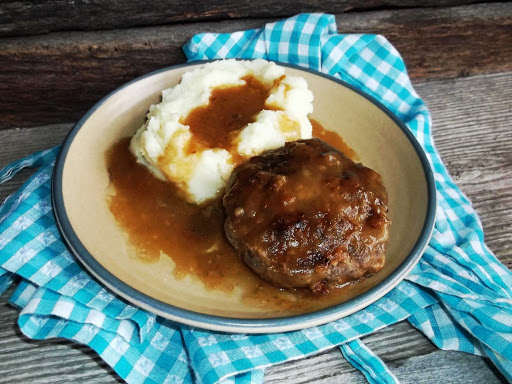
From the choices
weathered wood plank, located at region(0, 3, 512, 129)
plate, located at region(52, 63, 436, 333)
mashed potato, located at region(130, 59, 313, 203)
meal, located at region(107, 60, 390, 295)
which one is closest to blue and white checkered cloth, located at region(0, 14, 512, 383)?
plate, located at region(52, 63, 436, 333)

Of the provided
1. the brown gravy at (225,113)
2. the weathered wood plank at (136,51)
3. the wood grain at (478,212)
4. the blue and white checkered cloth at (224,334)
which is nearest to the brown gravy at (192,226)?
the brown gravy at (225,113)

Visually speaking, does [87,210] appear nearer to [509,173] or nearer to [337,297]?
[337,297]

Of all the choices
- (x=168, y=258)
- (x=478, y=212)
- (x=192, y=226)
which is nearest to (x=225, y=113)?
(x=192, y=226)

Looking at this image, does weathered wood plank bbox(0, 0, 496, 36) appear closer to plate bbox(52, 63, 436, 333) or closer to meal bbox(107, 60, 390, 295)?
plate bbox(52, 63, 436, 333)

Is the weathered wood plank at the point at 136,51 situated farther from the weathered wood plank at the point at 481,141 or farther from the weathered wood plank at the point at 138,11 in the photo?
the weathered wood plank at the point at 481,141

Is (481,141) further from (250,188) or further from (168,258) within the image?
(168,258)

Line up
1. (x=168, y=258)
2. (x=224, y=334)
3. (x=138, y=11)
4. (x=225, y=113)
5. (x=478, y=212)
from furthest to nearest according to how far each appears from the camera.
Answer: (x=138, y=11)
(x=478, y=212)
(x=225, y=113)
(x=168, y=258)
(x=224, y=334)

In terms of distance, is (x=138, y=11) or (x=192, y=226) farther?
(x=138, y=11)
